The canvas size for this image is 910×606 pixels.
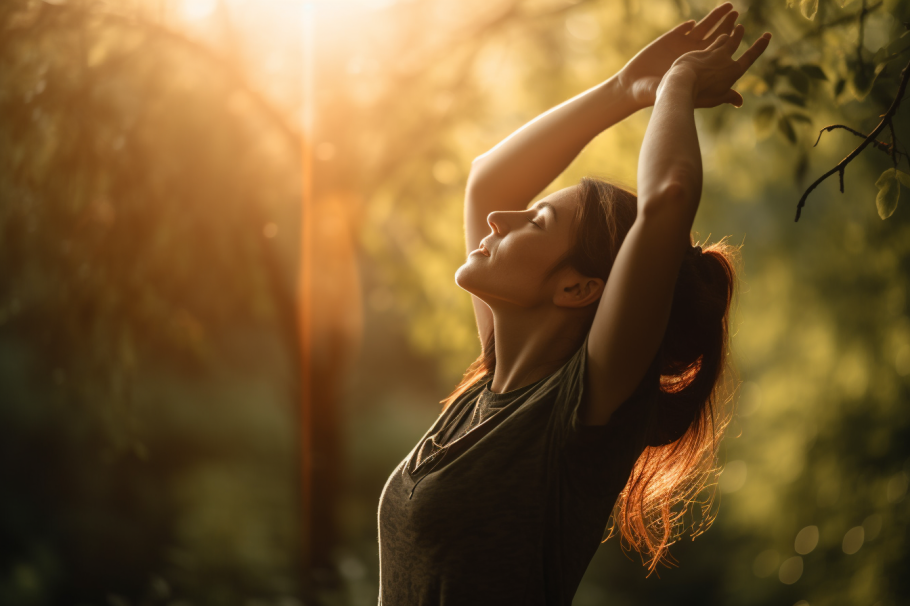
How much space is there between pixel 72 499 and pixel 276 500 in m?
1.88

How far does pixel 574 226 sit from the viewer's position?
131cm

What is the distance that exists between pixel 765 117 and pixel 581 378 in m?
1.12

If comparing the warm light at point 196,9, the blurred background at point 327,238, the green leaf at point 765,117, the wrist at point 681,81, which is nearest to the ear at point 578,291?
the wrist at point 681,81

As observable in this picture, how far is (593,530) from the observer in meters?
1.18

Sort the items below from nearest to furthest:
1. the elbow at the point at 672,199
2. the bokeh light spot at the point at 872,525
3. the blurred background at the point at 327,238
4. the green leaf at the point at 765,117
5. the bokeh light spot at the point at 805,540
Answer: the elbow at the point at 672,199
the green leaf at the point at 765,117
the blurred background at the point at 327,238
the bokeh light spot at the point at 872,525
the bokeh light spot at the point at 805,540

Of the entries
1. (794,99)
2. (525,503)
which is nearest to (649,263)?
(525,503)

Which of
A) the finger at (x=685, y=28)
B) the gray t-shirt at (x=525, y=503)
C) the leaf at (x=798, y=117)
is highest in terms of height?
the finger at (x=685, y=28)

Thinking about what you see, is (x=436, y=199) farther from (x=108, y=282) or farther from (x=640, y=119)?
(x=108, y=282)

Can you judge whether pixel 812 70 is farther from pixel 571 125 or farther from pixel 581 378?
pixel 581 378

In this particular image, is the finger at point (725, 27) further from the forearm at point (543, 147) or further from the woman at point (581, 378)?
the forearm at point (543, 147)

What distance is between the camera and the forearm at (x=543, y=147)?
1503 mm

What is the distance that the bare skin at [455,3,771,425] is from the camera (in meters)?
→ 0.98

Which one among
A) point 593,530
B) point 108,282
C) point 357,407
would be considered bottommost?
point 357,407

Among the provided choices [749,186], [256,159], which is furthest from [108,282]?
[749,186]
